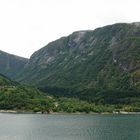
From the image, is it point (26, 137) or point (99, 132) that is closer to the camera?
point (26, 137)

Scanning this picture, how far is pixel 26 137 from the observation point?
171625mm

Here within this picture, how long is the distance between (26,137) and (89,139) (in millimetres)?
26624

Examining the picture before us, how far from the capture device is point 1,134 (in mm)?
181000

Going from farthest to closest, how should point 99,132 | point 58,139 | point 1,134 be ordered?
point 99,132, point 1,134, point 58,139

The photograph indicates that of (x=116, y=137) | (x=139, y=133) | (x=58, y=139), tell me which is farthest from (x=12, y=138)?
(x=139, y=133)

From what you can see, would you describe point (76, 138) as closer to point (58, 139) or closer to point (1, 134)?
point (58, 139)

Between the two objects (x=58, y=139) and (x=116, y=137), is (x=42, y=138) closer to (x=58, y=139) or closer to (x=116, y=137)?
(x=58, y=139)

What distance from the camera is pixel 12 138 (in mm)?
167125

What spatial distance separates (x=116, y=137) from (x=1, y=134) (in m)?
50.7

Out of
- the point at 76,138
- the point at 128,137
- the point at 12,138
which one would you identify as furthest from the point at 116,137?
the point at 12,138

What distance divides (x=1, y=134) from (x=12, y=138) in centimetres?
1547

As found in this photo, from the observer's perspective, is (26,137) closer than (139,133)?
Yes

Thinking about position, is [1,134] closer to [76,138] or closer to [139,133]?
[76,138]

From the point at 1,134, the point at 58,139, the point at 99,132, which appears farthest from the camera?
the point at 99,132
